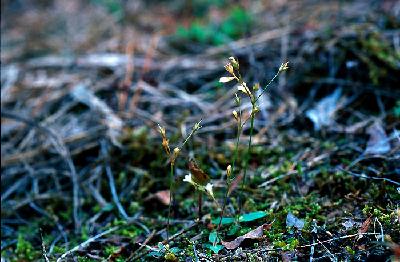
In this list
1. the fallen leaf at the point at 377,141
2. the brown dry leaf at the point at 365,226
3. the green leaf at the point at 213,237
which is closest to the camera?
the brown dry leaf at the point at 365,226

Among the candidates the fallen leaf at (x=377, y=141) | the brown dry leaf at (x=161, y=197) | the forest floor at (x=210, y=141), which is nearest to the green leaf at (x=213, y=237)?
the forest floor at (x=210, y=141)

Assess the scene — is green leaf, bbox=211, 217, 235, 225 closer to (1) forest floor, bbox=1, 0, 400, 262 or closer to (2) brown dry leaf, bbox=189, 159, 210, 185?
(1) forest floor, bbox=1, 0, 400, 262

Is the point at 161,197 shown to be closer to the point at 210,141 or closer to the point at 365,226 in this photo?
the point at 210,141

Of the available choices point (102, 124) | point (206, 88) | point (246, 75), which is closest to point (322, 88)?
point (246, 75)

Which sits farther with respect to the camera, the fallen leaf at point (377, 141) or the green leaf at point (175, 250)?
the fallen leaf at point (377, 141)

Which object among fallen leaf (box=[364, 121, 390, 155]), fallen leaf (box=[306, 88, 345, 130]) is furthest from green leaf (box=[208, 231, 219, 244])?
fallen leaf (box=[306, 88, 345, 130])

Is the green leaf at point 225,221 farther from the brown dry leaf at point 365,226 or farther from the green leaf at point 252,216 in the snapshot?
the brown dry leaf at point 365,226

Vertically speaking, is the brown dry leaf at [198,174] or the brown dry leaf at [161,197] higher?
the brown dry leaf at [198,174]

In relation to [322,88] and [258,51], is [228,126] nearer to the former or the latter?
[322,88]
